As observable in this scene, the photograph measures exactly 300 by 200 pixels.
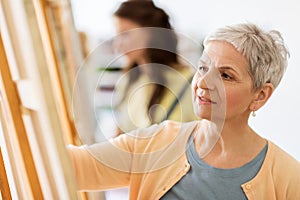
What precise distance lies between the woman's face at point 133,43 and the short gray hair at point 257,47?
0.83 ft

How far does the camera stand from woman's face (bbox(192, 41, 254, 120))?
972 millimetres

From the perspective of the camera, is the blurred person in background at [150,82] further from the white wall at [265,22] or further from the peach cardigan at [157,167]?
the white wall at [265,22]

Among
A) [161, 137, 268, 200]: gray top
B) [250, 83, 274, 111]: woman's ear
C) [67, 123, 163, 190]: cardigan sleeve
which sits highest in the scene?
[250, 83, 274, 111]: woman's ear

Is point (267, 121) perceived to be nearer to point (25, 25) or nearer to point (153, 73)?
point (153, 73)

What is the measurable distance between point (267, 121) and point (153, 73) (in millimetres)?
471

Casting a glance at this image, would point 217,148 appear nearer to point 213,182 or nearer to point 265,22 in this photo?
point 213,182

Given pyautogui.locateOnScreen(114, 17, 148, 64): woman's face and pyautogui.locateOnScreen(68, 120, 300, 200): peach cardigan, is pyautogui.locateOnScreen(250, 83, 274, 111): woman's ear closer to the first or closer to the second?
pyautogui.locateOnScreen(68, 120, 300, 200): peach cardigan

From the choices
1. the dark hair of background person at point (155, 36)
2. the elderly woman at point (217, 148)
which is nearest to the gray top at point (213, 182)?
the elderly woman at point (217, 148)

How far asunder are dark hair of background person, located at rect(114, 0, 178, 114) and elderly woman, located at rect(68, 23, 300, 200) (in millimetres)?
199

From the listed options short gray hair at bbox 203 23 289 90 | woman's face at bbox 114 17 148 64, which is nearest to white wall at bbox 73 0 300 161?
woman's face at bbox 114 17 148 64

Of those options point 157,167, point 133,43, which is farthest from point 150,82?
point 157,167

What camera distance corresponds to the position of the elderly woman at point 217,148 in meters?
0.98

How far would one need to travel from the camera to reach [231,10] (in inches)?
56.7

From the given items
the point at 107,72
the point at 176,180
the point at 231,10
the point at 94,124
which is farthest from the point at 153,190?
the point at 231,10
